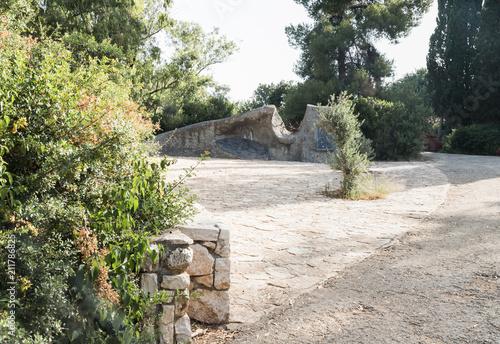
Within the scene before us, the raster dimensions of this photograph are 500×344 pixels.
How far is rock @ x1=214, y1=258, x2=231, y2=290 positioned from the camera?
3.01m

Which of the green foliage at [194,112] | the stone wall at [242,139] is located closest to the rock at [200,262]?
the stone wall at [242,139]

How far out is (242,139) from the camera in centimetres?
1891

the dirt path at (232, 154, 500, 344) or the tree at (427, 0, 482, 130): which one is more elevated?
the tree at (427, 0, 482, 130)

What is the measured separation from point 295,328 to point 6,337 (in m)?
1.90

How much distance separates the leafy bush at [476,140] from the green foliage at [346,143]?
681 inches

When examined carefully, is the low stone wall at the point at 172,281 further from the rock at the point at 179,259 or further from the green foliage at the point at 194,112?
the green foliage at the point at 194,112

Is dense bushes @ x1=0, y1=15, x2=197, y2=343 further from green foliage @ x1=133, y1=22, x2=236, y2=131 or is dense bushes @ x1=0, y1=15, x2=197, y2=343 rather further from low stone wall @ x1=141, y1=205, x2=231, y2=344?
green foliage @ x1=133, y1=22, x2=236, y2=131

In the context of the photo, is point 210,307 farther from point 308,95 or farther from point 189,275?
point 308,95

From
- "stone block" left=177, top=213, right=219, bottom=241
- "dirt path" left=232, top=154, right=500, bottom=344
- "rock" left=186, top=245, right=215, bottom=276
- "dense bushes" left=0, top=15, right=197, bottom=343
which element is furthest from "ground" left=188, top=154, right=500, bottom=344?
"dense bushes" left=0, top=15, right=197, bottom=343

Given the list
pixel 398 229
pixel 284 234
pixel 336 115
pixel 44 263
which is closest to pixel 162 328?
pixel 44 263

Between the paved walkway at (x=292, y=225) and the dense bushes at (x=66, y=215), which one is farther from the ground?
the dense bushes at (x=66, y=215)

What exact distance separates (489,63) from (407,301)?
87.8ft

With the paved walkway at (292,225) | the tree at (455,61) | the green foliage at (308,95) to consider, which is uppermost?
the tree at (455,61)

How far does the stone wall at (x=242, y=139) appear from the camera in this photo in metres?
18.4
